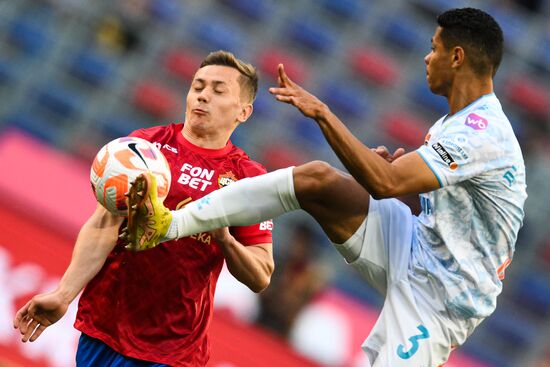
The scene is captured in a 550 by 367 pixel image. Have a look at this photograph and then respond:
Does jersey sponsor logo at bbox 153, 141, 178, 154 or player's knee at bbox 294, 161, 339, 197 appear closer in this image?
player's knee at bbox 294, 161, 339, 197

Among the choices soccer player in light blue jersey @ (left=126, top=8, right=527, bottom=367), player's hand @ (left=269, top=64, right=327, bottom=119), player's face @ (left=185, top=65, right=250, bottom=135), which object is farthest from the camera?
player's face @ (left=185, top=65, right=250, bottom=135)

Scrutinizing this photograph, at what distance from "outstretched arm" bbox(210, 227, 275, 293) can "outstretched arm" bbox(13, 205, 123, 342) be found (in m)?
0.48

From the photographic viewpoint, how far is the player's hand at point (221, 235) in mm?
4242

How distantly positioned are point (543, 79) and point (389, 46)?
1643 mm

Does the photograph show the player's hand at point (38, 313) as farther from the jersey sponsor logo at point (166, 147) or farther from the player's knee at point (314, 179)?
the player's knee at point (314, 179)

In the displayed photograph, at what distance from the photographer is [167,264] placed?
14.5 feet

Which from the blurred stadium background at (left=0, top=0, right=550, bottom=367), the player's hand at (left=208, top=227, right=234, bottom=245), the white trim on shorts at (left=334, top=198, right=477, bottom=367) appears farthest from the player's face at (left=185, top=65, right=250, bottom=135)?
the blurred stadium background at (left=0, top=0, right=550, bottom=367)

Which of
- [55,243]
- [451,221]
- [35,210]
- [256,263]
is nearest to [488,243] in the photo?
[451,221]

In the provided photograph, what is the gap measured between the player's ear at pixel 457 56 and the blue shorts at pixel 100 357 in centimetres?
179

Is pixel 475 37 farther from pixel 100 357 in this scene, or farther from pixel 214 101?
pixel 100 357

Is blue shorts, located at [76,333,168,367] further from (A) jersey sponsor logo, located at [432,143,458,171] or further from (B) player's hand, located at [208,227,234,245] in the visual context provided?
(A) jersey sponsor logo, located at [432,143,458,171]

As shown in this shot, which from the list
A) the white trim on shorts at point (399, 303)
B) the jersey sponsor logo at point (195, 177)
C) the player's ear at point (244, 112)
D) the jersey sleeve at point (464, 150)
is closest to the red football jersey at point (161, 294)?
the jersey sponsor logo at point (195, 177)

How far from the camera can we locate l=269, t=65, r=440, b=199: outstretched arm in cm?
397

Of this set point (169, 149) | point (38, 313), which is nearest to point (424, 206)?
point (169, 149)
